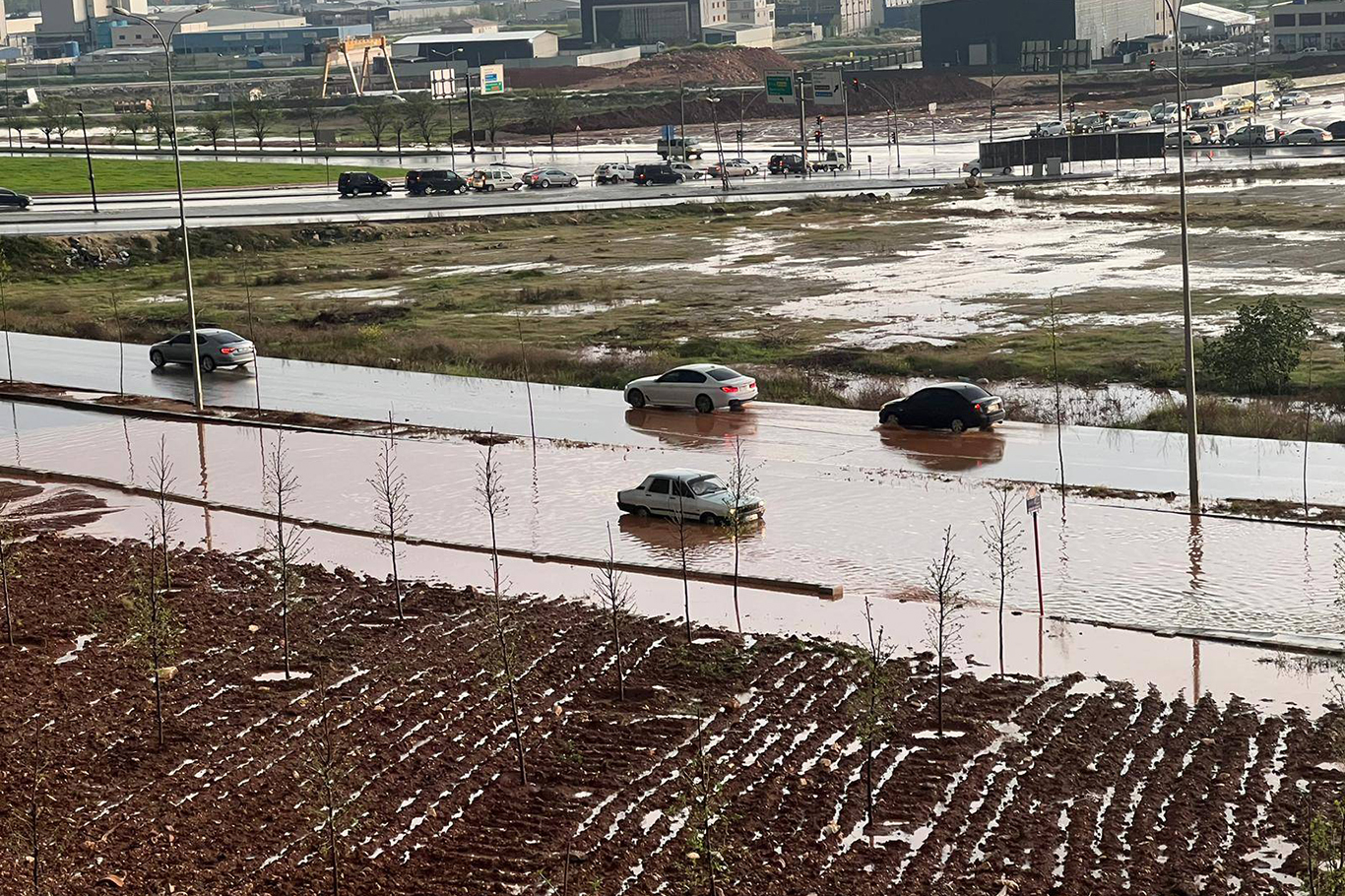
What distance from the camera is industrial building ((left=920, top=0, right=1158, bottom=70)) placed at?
172 metres

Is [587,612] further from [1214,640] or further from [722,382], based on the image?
[722,382]

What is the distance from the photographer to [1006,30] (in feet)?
569

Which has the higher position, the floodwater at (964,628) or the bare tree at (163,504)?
the bare tree at (163,504)

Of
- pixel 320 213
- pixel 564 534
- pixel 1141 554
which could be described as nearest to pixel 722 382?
pixel 564 534

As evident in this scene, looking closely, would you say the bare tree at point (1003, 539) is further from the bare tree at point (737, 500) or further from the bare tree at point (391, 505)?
the bare tree at point (391, 505)

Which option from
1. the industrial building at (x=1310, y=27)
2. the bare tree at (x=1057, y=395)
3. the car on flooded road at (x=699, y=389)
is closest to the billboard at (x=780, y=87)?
the industrial building at (x=1310, y=27)

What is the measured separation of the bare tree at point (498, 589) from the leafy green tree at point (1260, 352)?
18.6 meters

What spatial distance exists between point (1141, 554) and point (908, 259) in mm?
42919

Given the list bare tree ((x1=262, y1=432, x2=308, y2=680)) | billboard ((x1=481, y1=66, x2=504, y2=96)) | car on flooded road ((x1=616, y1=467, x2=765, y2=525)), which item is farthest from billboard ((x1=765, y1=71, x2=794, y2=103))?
car on flooded road ((x1=616, y1=467, x2=765, y2=525))

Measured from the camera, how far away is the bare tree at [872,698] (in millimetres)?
19047

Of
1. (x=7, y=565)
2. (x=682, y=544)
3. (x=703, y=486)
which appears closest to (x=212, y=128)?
(x=703, y=486)

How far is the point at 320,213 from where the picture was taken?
88.6 m

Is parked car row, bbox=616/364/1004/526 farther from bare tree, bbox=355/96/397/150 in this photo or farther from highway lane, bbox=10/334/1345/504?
bare tree, bbox=355/96/397/150

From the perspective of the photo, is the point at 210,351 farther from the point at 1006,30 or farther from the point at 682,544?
the point at 1006,30
